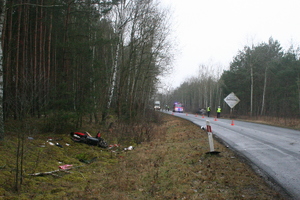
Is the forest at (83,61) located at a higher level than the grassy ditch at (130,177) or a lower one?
higher

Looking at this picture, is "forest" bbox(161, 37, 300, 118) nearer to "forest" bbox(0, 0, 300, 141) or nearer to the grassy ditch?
"forest" bbox(0, 0, 300, 141)

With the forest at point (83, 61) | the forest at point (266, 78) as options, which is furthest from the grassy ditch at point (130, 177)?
the forest at point (266, 78)

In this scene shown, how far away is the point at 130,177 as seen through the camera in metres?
7.32

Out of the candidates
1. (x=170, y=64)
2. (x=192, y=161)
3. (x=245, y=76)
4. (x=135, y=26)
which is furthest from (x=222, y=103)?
(x=192, y=161)

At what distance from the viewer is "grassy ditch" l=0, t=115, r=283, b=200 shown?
553 cm

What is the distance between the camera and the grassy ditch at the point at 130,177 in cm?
553

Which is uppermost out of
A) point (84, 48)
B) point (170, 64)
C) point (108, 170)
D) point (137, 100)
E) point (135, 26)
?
point (135, 26)

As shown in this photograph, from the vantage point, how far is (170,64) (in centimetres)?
2903

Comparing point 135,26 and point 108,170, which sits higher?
point 135,26

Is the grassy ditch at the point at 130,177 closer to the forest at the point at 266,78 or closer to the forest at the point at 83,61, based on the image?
the forest at the point at 83,61

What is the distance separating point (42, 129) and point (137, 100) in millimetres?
15053

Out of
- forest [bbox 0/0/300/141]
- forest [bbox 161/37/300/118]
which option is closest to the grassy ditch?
forest [bbox 0/0/300/141]

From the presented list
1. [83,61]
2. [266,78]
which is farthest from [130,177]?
[266,78]

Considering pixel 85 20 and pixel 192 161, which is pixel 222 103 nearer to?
pixel 85 20
